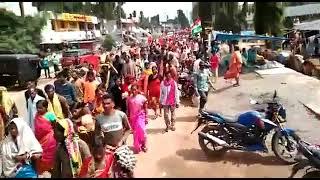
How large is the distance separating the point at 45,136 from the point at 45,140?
0.05 m

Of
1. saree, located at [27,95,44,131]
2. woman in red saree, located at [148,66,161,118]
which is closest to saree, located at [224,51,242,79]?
woman in red saree, located at [148,66,161,118]

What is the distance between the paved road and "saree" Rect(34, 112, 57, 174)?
169 centimetres

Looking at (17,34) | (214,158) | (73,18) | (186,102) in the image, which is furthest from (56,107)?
(73,18)

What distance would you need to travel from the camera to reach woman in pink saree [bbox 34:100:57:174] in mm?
5691

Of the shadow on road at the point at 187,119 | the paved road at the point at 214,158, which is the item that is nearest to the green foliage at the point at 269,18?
the paved road at the point at 214,158

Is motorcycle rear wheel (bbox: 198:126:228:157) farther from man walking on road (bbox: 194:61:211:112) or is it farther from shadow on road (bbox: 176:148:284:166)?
man walking on road (bbox: 194:61:211:112)

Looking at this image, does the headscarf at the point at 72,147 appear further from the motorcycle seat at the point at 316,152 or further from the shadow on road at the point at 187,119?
the shadow on road at the point at 187,119

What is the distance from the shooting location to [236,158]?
Answer: 7480 mm

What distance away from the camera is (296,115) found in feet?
35.1

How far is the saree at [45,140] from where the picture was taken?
5.69m

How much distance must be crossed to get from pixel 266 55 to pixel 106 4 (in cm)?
6374

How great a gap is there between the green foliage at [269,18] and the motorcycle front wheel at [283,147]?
26824 millimetres

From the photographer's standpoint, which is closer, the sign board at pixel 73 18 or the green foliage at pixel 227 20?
the sign board at pixel 73 18

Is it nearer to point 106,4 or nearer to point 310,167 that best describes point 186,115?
point 310,167
